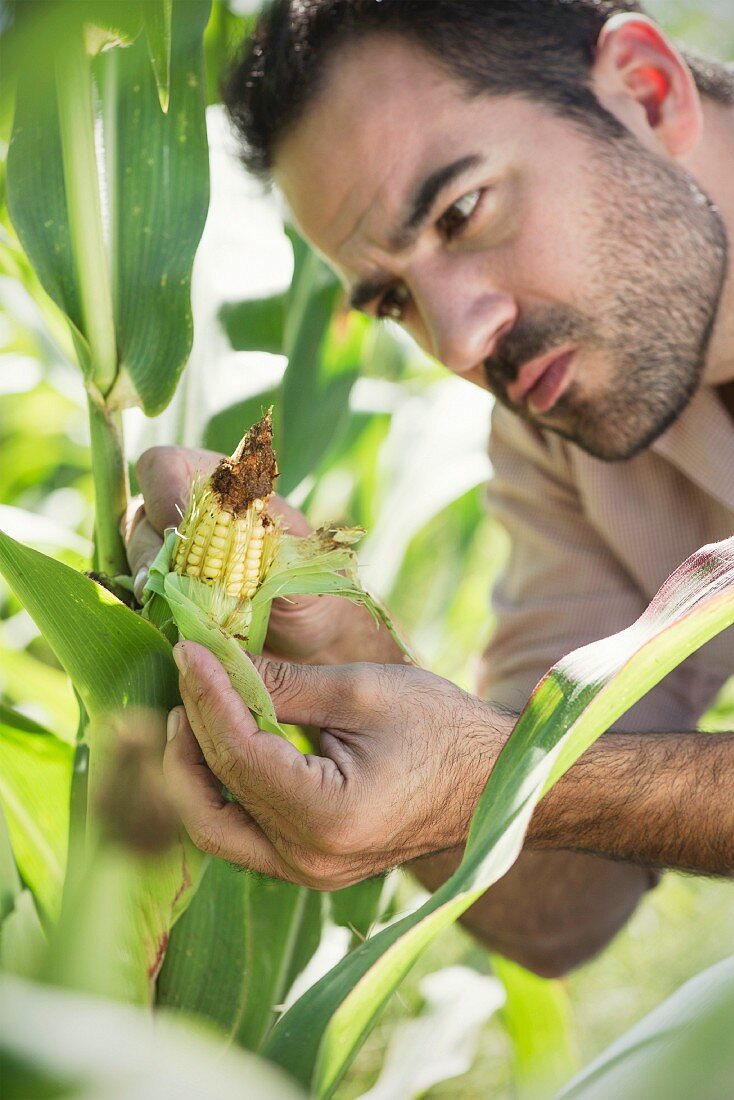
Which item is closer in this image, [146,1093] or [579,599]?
[146,1093]

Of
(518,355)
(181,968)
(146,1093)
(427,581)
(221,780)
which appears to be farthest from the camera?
(427,581)

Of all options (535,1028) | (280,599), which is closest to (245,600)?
(280,599)

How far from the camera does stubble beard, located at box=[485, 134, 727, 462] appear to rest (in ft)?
3.45

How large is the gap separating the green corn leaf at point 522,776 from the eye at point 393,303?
697mm

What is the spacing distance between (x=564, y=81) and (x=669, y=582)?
86 cm

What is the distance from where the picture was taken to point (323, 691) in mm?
572

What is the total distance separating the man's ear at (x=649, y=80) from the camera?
1.15 metres

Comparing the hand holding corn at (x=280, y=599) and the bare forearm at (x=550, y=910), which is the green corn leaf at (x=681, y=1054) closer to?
the hand holding corn at (x=280, y=599)

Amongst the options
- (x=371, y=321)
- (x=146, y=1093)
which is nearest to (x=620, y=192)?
(x=371, y=321)

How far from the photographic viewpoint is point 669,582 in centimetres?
47

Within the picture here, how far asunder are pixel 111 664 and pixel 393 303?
673mm

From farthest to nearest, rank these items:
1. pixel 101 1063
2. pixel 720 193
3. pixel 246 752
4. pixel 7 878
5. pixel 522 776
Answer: pixel 720 193
pixel 7 878
pixel 246 752
pixel 522 776
pixel 101 1063

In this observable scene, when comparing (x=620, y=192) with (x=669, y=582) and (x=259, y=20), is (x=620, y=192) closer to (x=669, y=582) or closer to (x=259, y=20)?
(x=259, y=20)

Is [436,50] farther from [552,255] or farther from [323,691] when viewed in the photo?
[323,691]
